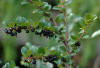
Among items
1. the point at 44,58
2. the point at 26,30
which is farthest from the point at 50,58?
the point at 26,30

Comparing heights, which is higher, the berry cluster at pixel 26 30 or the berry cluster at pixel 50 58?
the berry cluster at pixel 26 30

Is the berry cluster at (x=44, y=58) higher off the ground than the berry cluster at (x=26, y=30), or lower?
lower

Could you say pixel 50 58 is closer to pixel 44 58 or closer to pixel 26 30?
pixel 44 58

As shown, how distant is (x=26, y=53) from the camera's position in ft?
2.22

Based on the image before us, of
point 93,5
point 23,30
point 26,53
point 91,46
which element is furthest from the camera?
point 91,46

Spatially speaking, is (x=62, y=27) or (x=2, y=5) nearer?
(x=62, y=27)

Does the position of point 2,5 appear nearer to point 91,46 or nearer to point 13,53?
point 13,53

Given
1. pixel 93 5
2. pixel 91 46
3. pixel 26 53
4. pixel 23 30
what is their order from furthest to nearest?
pixel 91 46, pixel 93 5, pixel 23 30, pixel 26 53

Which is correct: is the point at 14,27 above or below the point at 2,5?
above

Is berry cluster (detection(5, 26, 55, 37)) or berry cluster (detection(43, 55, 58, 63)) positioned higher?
berry cluster (detection(5, 26, 55, 37))

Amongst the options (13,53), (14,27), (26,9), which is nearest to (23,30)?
(14,27)

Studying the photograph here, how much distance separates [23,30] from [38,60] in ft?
0.51

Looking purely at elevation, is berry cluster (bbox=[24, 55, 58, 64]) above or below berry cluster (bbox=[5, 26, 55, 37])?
below

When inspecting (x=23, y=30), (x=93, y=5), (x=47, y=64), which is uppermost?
(x=23, y=30)
